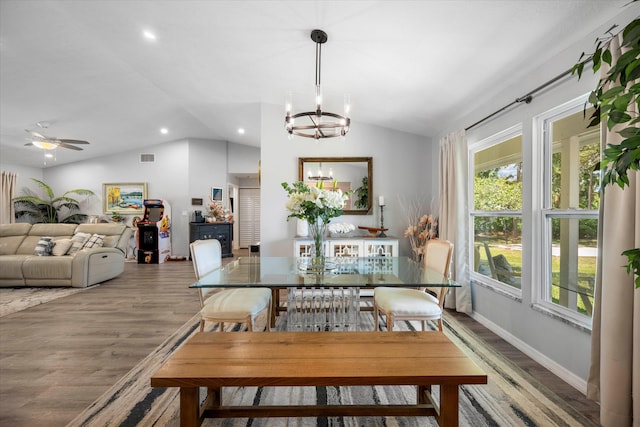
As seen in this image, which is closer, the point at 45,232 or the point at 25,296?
the point at 25,296

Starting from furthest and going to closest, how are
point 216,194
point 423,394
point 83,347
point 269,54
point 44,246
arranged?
point 216,194, point 44,246, point 269,54, point 83,347, point 423,394

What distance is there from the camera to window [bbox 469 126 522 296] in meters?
2.73

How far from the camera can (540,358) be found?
2.21 meters

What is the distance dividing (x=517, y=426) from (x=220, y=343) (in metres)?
1.71

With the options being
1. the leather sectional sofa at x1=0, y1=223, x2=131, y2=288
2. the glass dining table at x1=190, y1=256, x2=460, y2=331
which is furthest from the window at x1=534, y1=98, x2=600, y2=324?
the leather sectional sofa at x1=0, y1=223, x2=131, y2=288

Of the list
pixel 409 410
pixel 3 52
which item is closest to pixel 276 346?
pixel 409 410

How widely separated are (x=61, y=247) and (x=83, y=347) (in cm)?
330

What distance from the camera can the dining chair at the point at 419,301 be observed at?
2.20 m

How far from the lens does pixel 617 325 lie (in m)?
1.49

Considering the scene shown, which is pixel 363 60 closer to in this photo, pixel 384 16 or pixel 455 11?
pixel 384 16

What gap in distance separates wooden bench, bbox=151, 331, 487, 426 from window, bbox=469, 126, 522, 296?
67.5 inches

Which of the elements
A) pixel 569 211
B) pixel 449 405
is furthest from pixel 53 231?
pixel 569 211

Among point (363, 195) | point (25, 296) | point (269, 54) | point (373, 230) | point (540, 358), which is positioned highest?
point (269, 54)

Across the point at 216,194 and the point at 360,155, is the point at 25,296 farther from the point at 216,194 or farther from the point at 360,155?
the point at 360,155
